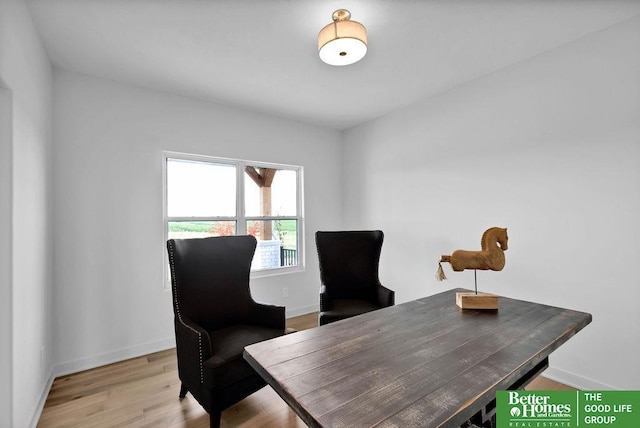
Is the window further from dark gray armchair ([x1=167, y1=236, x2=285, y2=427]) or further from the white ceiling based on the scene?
dark gray armchair ([x1=167, y1=236, x2=285, y2=427])

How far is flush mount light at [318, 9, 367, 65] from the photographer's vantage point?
1.74 meters

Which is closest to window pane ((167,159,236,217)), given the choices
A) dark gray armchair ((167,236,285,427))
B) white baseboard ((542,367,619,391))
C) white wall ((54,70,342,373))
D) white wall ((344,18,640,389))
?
white wall ((54,70,342,373))

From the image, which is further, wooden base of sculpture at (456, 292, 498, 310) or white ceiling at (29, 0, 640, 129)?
white ceiling at (29, 0, 640, 129)

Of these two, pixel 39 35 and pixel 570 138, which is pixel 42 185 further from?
pixel 570 138

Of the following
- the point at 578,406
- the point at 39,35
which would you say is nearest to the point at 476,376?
the point at 578,406

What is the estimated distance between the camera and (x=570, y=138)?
7.23 feet

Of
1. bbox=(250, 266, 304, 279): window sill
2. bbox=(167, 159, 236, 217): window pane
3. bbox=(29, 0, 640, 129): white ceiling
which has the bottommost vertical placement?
bbox=(250, 266, 304, 279): window sill

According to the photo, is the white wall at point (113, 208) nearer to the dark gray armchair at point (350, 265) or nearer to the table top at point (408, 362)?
the dark gray armchair at point (350, 265)

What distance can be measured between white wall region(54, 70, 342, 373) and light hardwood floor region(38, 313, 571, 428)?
0.96 ft

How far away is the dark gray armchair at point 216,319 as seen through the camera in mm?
1666

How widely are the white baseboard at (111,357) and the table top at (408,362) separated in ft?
7.20

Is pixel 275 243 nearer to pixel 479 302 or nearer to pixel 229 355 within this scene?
pixel 229 355

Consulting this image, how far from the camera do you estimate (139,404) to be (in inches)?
78.8

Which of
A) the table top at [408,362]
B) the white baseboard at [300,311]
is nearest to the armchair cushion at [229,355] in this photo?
the table top at [408,362]
